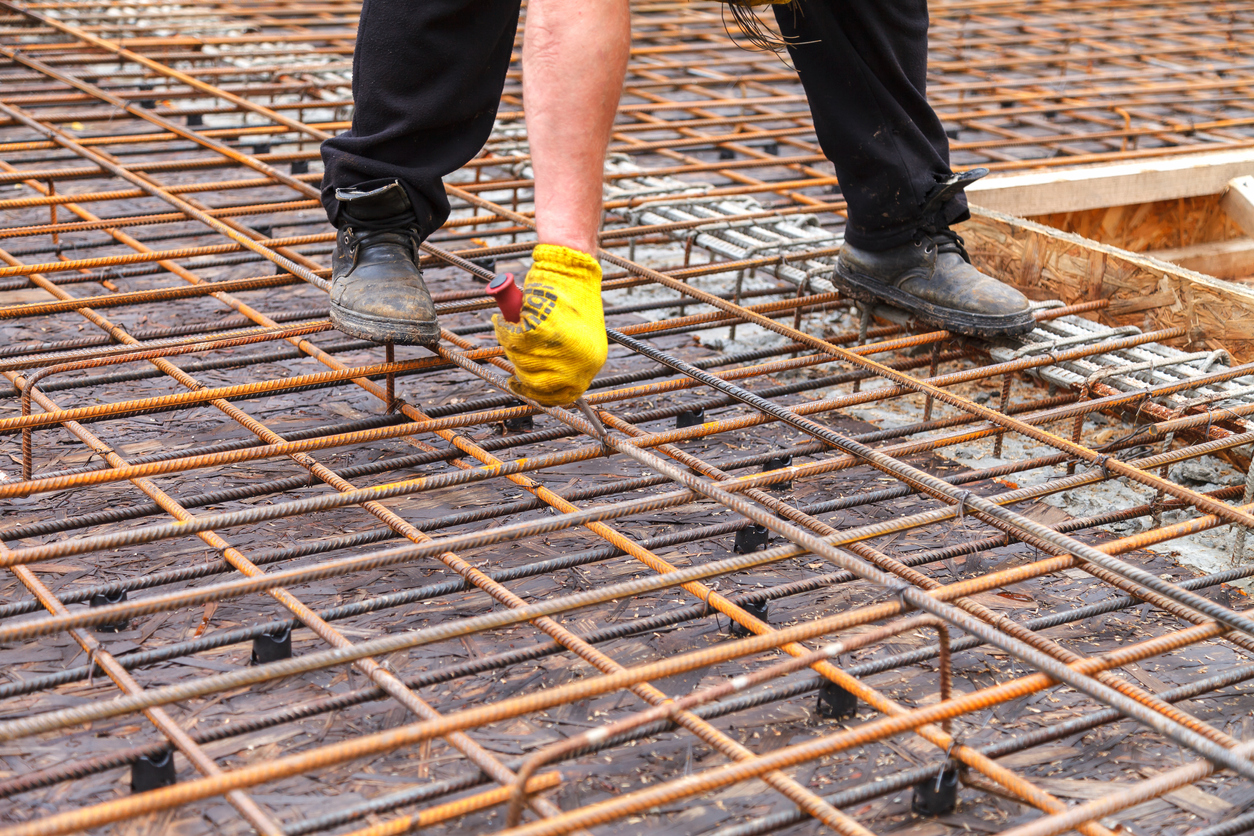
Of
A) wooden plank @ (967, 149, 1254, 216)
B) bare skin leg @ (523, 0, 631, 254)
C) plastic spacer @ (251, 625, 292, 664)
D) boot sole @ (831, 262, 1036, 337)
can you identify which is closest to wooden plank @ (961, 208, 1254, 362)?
wooden plank @ (967, 149, 1254, 216)

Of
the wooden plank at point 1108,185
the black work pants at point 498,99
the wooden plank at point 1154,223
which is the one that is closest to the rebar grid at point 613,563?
the black work pants at point 498,99

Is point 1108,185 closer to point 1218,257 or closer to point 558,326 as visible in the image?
point 1218,257

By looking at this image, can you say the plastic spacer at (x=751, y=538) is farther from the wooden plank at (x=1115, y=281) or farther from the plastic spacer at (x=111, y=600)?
the wooden plank at (x=1115, y=281)

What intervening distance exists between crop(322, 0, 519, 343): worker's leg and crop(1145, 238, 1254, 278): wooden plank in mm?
2103

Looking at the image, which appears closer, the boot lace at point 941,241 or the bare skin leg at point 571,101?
the bare skin leg at point 571,101

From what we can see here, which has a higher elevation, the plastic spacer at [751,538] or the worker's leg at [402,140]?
the worker's leg at [402,140]

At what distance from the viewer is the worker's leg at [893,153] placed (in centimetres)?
238

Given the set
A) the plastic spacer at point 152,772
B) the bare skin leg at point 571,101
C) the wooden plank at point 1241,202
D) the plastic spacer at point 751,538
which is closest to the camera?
the plastic spacer at point 152,772

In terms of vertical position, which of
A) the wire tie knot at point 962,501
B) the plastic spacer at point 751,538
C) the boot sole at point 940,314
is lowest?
the plastic spacer at point 751,538

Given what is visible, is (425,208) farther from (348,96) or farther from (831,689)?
(348,96)

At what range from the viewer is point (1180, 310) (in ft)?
8.48

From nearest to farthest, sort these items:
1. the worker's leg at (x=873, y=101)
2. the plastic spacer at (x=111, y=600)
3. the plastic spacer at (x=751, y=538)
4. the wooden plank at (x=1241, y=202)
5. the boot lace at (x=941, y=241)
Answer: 1. the plastic spacer at (x=111, y=600)
2. the plastic spacer at (x=751, y=538)
3. the worker's leg at (x=873, y=101)
4. the boot lace at (x=941, y=241)
5. the wooden plank at (x=1241, y=202)

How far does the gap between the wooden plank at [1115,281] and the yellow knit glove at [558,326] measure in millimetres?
1383

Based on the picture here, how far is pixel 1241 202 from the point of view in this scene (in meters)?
3.33
